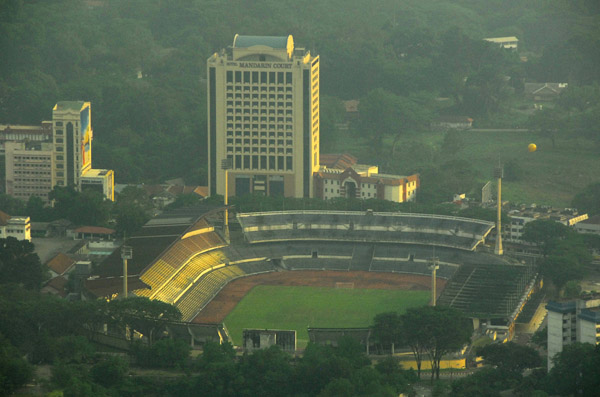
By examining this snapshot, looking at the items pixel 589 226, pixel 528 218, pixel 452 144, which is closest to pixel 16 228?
pixel 528 218

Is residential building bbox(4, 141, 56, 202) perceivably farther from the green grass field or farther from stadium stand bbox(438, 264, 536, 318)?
stadium stand bbox(438, 264, 536, 318)

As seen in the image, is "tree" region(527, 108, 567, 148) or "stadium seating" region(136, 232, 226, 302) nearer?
"stadium seating" region(136, 232, 226, 302)

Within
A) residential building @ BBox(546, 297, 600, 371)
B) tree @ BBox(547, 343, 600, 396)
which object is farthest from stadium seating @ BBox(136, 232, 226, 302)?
tree @ BBox(547, 343, 600, 396)

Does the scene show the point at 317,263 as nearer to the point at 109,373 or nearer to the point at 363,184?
the point at 363,184

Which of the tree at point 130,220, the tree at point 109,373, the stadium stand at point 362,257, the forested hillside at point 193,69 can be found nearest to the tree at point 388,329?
the tree at point 109,373

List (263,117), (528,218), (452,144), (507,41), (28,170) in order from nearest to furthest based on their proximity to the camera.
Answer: (528,218), (263,117), (28,170), (452,144), (507,41)

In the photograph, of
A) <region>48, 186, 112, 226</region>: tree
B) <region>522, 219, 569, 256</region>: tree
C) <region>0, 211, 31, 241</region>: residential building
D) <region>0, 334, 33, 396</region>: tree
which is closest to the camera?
<region>0, 334, 33, 396</region>: tree

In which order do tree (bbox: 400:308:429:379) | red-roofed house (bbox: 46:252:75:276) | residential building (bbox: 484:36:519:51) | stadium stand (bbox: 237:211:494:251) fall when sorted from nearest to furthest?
tree (bbox: 400:308:429:379) < red-roofed house (bbox: 46:252:75:276) < stadium stand (bbox: 237:211:494:251) < residential building (bbox: 484:36:519:51)

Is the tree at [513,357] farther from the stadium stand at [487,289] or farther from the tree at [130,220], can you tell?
the tree at [130,220]
